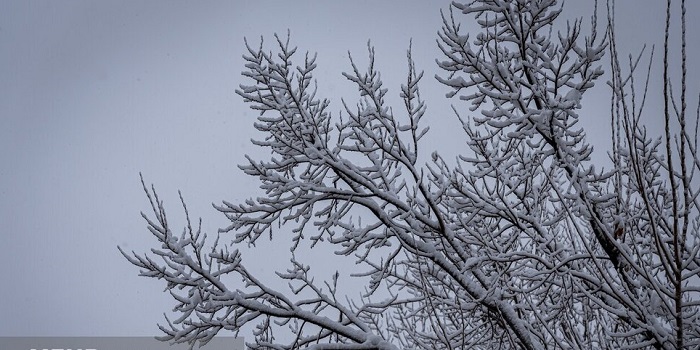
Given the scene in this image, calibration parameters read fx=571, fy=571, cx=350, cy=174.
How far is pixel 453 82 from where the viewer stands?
14.4ft

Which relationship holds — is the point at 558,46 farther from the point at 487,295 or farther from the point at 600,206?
the point at 487,295

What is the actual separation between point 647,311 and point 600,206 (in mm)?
1038

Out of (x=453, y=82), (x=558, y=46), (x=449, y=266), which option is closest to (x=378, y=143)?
(x=453, y=82)

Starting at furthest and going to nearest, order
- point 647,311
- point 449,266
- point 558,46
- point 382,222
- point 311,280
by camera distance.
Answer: point 311,280 < point 382,222 < point 449,266 < point 558,46 < point 647,311

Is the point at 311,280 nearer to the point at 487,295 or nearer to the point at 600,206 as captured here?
the point at 487,295

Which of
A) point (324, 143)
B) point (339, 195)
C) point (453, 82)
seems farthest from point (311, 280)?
point (453, 82)

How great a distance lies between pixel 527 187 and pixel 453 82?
1.19m

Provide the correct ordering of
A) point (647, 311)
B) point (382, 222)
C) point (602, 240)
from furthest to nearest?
point (382, 222), point (602, 240), point (647, 311)

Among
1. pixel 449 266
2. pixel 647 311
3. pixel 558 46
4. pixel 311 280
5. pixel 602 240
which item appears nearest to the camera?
pixel 647 311

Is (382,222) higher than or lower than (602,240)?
higher

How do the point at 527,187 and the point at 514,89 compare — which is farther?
the point at 527,187

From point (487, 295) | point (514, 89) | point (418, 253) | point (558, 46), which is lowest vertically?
point (487, 295)

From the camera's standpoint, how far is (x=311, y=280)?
527 cm

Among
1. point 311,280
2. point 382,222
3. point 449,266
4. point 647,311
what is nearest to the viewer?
point 647,311
